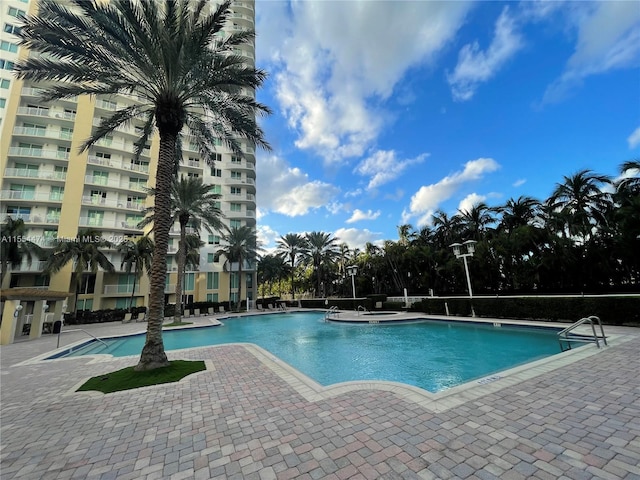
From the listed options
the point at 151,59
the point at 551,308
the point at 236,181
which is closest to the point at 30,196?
the point at 236,181

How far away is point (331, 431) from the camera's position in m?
3.65

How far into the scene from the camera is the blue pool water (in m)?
7.93

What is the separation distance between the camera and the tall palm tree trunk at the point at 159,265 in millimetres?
7406

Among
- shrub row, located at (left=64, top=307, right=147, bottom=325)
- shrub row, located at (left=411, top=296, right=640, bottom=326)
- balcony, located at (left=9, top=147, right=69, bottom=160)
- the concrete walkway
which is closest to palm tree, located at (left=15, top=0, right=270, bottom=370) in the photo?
the concrete walkway

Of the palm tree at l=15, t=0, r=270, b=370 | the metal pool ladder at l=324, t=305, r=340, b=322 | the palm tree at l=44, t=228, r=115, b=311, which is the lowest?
the metal pool ladder at l=324, t=305, r=340, b=322

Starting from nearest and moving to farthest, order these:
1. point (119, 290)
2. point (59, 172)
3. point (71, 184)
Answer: point (71, 184), point (59, 172), point (119, 290)

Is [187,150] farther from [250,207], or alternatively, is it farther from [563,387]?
[563,387]

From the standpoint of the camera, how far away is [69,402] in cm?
535

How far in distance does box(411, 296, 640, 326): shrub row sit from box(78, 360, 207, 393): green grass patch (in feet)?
51.2

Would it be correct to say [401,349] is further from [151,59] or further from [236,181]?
[236,181]

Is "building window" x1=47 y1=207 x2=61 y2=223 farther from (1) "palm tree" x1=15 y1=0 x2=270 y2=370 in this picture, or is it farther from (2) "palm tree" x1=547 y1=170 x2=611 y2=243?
(2) "palm tree" x1=547 y1=170 x2=611 y2=243

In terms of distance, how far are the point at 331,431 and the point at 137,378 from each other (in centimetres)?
563

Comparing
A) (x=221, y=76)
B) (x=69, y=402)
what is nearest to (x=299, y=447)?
(x=69, y=402)

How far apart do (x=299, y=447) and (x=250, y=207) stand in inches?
1572
